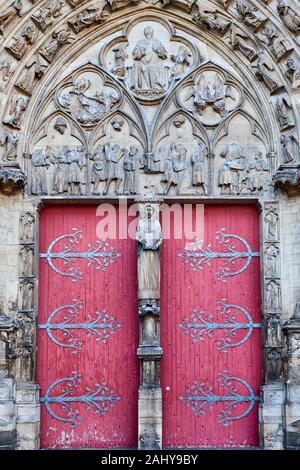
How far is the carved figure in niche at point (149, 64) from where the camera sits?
32.3 ft

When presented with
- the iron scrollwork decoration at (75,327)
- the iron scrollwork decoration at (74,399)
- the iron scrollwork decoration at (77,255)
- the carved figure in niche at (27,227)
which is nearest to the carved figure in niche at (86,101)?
the carved figure in niche at (27,227)

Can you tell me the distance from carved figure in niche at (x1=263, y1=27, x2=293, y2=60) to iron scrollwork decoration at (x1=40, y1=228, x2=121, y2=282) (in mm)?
3280

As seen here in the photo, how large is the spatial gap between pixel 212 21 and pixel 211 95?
956 mm

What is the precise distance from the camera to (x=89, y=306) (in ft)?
31.4

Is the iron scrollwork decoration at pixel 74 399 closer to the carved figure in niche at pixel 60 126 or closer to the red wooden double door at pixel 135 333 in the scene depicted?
the red wooden double door at pixel 135 333

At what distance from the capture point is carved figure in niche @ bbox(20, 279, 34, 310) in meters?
9.34

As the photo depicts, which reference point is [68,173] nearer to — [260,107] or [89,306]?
[89,306]

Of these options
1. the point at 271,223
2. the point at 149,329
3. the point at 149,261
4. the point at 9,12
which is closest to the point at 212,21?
the point at 9,12

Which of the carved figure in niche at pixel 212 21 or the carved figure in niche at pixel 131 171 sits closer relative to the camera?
the carved figure in niche at pixel 131 171

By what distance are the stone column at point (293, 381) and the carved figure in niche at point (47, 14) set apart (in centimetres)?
482

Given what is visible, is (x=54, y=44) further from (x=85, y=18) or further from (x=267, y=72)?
(x=267, y=72)

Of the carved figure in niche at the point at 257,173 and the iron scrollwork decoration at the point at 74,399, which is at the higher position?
the carved figure in niche at the point at 257,173

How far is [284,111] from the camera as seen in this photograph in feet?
31.2

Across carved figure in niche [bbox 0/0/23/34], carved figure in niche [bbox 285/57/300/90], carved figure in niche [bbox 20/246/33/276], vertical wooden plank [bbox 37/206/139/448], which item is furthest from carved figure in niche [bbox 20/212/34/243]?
carved figure in niche [bbox 285/57/300/90]
